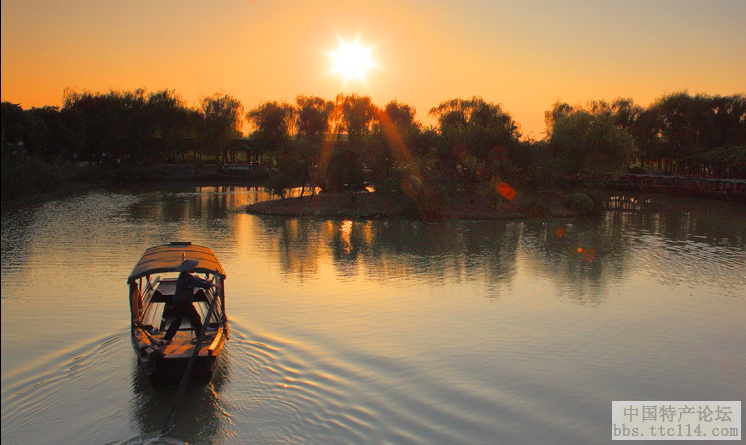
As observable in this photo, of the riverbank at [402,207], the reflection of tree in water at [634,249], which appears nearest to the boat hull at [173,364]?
the reflection of tree in water at [634,249]

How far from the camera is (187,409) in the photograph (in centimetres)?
966

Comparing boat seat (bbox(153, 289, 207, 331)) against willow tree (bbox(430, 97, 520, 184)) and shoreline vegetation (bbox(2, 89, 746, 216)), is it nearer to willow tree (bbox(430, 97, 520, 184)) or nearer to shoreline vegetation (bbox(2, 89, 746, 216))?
shoreline vegetation (bbox(2, 89, 746, 216))

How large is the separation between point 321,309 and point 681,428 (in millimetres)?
9128

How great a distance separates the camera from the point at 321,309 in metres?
15.6

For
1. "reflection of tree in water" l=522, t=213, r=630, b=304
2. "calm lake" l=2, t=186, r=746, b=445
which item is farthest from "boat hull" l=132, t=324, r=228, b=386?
"reflection of tree in water" l=522, t=213, r=630, b=304

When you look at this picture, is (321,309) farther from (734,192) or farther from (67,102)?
(67,102)

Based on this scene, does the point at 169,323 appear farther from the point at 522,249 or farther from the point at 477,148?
the point at 477,148

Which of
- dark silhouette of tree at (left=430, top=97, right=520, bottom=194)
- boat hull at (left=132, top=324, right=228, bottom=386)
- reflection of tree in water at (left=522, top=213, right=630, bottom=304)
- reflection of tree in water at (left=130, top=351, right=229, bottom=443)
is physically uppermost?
dark silhouette of tree at (left=430, top=97, right=520, bottom=194)

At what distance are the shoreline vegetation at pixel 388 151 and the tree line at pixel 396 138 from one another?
0.14 metres

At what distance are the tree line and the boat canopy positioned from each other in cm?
1251

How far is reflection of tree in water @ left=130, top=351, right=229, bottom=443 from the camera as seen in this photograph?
8977 mm

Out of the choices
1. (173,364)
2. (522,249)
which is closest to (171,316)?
(173,364)

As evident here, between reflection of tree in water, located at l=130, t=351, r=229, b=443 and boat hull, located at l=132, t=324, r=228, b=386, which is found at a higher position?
boat hull, located at l=132, t=324, r=228, b=386

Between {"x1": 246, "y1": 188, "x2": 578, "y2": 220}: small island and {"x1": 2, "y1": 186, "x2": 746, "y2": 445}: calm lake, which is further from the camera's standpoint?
{"x1": 246, "y1": 188, "x2": 578, "y2": 220}: small island
